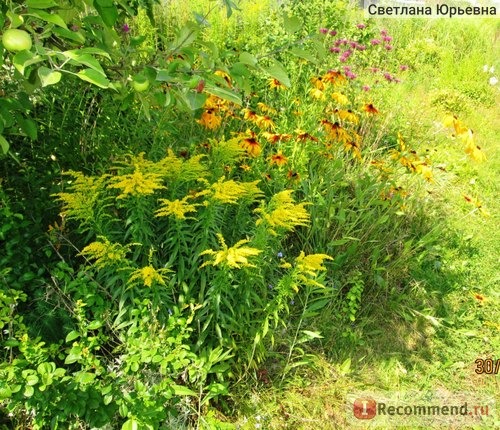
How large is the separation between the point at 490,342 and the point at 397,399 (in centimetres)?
73

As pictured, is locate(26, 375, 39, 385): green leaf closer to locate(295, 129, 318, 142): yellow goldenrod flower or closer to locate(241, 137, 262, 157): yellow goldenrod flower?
locate(241, 137, 262, 157): yellow goldenrod flower

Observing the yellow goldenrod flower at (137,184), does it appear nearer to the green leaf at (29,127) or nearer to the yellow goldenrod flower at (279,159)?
the green leaf at (29,127)

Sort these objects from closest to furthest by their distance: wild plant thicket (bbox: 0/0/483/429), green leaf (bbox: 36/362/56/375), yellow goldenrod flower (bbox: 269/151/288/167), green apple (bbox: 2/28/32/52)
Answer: green apple (bbox: 2/28/32/52) < wild plant thicket (bbox: 0/0/483/429) < green leaf (bbox: 36/362/56/375) < yellow goldenrod flower (bbox: 269/151/288/167)

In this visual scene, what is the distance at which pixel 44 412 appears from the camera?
5.57 ft

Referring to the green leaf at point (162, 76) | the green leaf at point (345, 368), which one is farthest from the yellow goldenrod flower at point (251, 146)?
the green leaf at point (162, 76)

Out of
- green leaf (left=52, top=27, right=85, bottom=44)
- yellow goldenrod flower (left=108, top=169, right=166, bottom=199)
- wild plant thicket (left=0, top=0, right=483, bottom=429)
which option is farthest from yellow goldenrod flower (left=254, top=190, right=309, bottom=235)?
green leaf (left=52, top=27, right=85, bottom=44)

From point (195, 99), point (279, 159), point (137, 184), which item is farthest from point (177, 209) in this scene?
point (279, 159)

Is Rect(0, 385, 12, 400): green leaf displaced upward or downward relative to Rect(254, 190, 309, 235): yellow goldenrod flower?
downward

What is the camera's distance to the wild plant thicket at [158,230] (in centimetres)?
149

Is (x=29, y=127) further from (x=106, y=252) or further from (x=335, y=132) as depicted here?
(x=335, y=132)

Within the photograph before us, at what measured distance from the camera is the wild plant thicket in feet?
4.89

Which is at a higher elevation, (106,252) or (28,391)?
(106,252)

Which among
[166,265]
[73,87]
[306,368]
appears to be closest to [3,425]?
[166,265]

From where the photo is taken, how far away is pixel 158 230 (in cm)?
216
